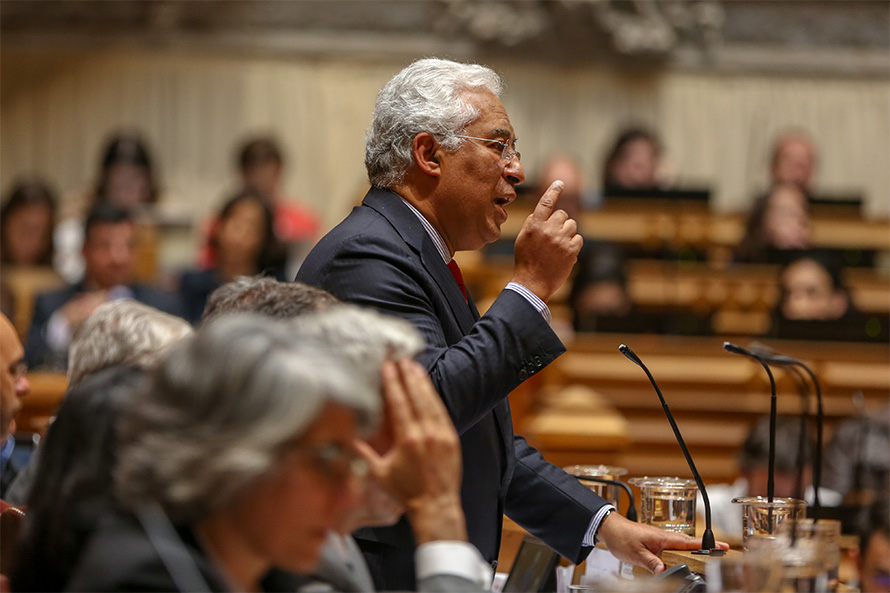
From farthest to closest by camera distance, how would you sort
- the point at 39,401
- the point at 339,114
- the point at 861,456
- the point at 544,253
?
the point at 339,114
the point at 861,456
the point at 39,401
the point at 544,253

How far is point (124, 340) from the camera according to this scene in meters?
2.09

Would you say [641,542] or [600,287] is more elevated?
[641,542]

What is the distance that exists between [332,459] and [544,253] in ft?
2.84

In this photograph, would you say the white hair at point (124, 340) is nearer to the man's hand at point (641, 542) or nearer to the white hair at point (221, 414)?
the white hair at point (221, 414)

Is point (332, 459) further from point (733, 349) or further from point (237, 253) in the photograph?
point (237, 253)

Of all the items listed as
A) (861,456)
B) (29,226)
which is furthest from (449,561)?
(29,226)

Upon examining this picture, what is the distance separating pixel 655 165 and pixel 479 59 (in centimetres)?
193

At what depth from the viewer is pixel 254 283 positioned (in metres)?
2.02

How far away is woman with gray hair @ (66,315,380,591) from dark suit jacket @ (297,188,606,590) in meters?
0.64

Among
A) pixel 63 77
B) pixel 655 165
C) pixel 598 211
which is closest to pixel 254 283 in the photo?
pixel 598 211

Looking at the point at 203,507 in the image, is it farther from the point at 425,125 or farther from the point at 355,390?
the point at 425,125

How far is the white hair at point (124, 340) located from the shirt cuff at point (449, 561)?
2.25ft

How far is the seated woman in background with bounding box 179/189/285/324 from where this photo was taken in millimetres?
5297

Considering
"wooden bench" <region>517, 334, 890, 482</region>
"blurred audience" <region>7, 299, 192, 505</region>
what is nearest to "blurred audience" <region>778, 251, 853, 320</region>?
"wooden bench" <region>517, 334, 890, 482</region>
